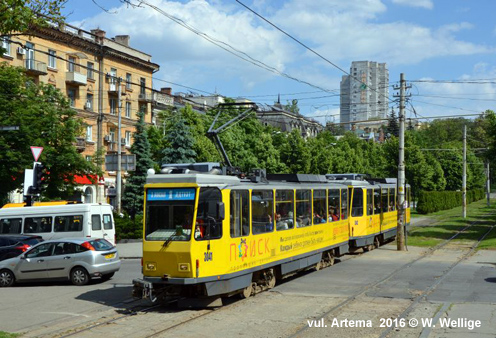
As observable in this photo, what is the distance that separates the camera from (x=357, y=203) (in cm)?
2491

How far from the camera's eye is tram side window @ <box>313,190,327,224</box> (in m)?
19.4

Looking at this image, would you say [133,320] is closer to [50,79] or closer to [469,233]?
[469,233]

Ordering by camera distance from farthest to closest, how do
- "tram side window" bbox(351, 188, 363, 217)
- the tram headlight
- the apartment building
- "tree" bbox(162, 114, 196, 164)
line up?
the apartment building
"tree" bbox(162, 114, 196, 164)
"tram side window" bbox(351, 188, 363, 217)
the tram headlight

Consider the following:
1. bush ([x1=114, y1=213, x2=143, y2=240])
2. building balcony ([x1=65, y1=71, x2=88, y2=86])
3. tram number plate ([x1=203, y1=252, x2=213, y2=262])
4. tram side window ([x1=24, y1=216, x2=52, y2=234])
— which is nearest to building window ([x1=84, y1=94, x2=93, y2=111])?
building balcony ([x1=65, y1=71, x2=88, y2=86])

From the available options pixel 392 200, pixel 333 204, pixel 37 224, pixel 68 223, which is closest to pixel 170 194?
pixel 333 204

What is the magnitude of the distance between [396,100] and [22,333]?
72.2 feet

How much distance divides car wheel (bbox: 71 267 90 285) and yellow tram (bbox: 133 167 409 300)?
506 cm

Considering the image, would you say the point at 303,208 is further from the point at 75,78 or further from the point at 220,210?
the point at 75,78

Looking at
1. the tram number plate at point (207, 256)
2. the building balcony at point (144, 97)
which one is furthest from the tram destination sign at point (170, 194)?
the building balcony at point (144, 97)

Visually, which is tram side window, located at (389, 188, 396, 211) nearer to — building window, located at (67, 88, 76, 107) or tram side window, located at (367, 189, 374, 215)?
tram side window, located at (367, 189, 374, 215)

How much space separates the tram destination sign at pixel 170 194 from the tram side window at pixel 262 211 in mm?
2239

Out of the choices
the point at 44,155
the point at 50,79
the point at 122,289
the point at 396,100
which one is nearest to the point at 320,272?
the point at 122,289

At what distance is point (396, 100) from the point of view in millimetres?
29438

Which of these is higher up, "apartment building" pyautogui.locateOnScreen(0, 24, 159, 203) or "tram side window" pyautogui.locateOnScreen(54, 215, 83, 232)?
"apartment building" pyautogui.locateOnScreen(0, 24, 159, 203)
